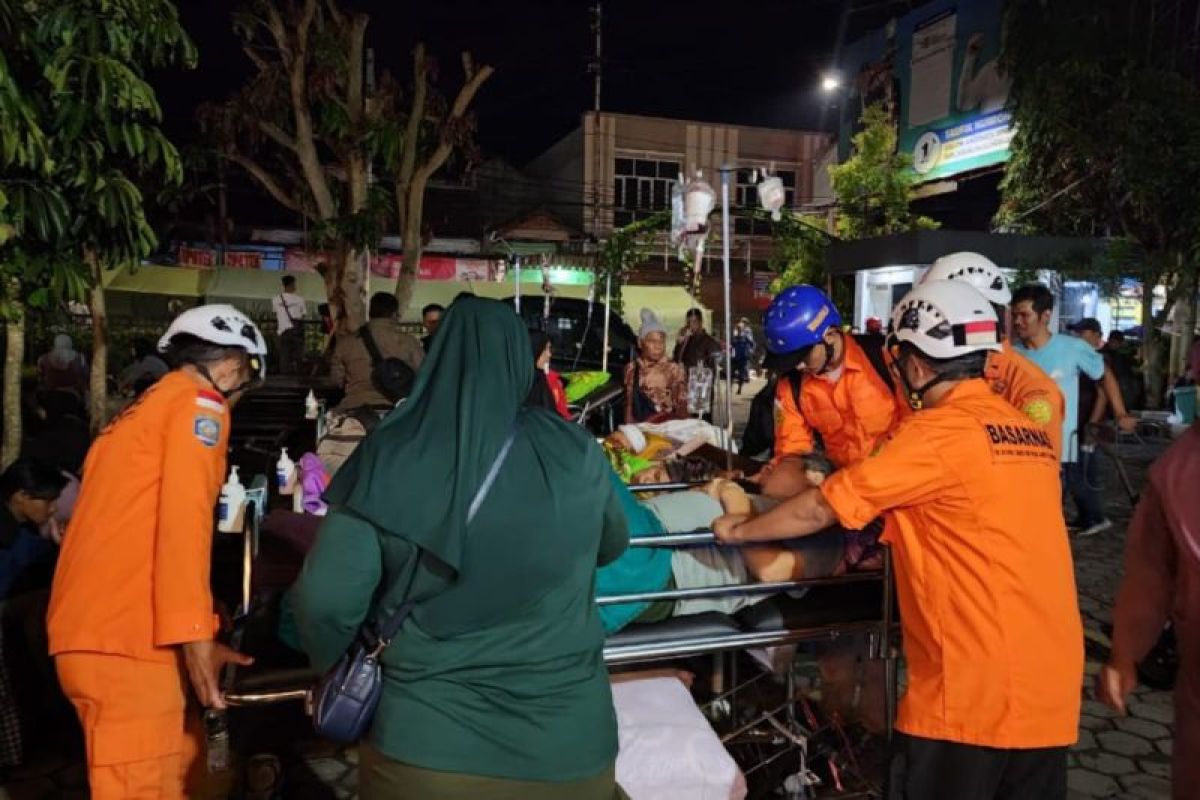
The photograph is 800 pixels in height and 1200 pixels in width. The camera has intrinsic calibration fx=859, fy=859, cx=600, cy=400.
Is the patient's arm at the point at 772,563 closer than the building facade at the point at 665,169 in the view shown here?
Yes

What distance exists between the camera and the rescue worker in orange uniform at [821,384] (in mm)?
3691

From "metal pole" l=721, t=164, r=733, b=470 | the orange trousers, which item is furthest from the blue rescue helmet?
the orange trousers

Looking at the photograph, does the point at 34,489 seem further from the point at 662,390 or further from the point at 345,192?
the point at 345,192

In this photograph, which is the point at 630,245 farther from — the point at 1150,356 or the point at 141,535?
the point at 141,535

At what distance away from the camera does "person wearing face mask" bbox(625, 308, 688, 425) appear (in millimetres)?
7242

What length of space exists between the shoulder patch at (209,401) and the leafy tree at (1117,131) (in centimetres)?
1423

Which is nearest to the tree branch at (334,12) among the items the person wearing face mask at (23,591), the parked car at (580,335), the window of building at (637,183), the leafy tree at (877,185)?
the parked car at (580,335)

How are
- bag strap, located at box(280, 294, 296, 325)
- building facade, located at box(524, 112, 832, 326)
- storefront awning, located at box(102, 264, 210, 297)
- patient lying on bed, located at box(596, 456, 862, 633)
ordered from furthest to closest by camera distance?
building facade, located at box(524, 112, 832, 326) < storefront awning, located at box(102, 264, 210, 297) < bag strap, located at box(280, 294, 296, 325) < patient lying on bed, located at box(596, 456, 862, 633)

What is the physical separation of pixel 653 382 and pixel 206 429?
5117 millimetres

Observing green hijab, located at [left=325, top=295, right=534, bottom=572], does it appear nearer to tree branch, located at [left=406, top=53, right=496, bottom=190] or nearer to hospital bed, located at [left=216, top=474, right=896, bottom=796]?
hospital bed, located at [left=216, top=474, right=896, bottom=796]

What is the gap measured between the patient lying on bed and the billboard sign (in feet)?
64.6

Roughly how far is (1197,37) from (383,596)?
57.0ft

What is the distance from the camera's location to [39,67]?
3773 millimetres

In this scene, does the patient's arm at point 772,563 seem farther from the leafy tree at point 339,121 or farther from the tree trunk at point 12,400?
the leafy tree at point 339,121
